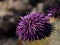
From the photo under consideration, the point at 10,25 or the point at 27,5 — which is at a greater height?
the point at 27,5

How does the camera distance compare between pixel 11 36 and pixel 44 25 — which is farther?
pixel 11 36

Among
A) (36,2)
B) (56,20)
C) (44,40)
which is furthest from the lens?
(36,2)

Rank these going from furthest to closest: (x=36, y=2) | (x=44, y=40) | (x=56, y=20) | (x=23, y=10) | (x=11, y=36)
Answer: (x=36, y=2) → (x=23, y=10) → (x=11, y=36) → (x=56, y=20) → (x=44, y=40)

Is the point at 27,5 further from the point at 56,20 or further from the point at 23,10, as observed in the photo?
the point at 56,20

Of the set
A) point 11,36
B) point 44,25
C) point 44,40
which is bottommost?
point 11,36

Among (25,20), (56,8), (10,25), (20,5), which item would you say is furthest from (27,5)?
(25,20)

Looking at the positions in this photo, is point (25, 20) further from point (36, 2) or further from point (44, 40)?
point (36, 2)
